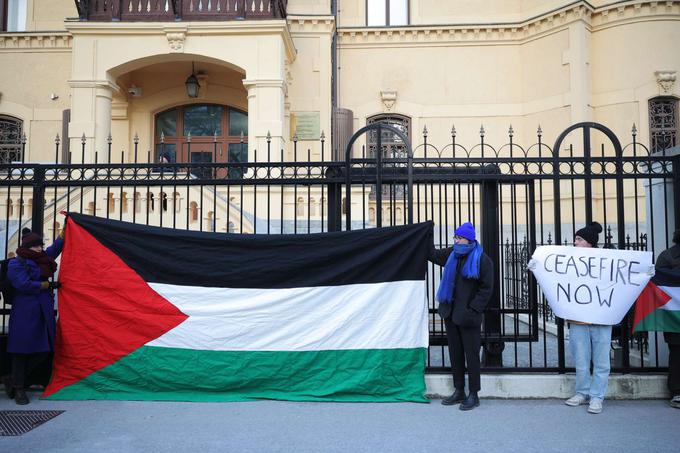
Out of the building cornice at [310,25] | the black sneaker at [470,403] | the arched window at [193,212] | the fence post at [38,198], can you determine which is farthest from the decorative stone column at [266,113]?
the black sneaker at [470,403]

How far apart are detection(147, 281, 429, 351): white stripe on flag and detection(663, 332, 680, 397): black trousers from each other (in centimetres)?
270

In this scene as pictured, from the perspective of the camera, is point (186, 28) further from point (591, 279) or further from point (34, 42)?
point (591, 279)

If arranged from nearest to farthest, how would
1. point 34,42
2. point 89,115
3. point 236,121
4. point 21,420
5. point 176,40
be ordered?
point 21,420, point 89,115, point 176,40, point 34,42, point 236,121

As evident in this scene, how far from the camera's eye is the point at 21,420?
5250mm

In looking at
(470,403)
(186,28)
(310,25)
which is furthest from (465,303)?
(310,25)

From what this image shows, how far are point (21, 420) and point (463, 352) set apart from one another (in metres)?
4.61

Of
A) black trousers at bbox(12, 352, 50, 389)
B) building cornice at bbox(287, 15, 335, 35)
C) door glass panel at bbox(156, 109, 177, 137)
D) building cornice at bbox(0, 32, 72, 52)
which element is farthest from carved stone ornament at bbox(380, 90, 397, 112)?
black trousers at bbox(12, 352, 50, 389)

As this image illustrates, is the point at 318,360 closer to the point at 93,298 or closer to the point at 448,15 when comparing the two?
the point at 93,298

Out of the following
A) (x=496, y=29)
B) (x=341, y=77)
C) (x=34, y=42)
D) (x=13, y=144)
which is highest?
(x=496, y=29)

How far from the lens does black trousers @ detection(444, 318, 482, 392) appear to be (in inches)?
221

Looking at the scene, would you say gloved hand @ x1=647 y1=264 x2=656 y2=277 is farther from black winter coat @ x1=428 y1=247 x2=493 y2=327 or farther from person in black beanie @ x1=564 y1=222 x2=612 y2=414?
black winter coat @ x1=428 y1=247 x2=493 y2=327

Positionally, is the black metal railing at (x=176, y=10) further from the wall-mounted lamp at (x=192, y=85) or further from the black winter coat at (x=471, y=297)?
the black winter coat at (x=471, y=297)

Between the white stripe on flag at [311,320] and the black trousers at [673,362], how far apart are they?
8.87ft

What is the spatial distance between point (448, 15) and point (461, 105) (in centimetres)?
315
